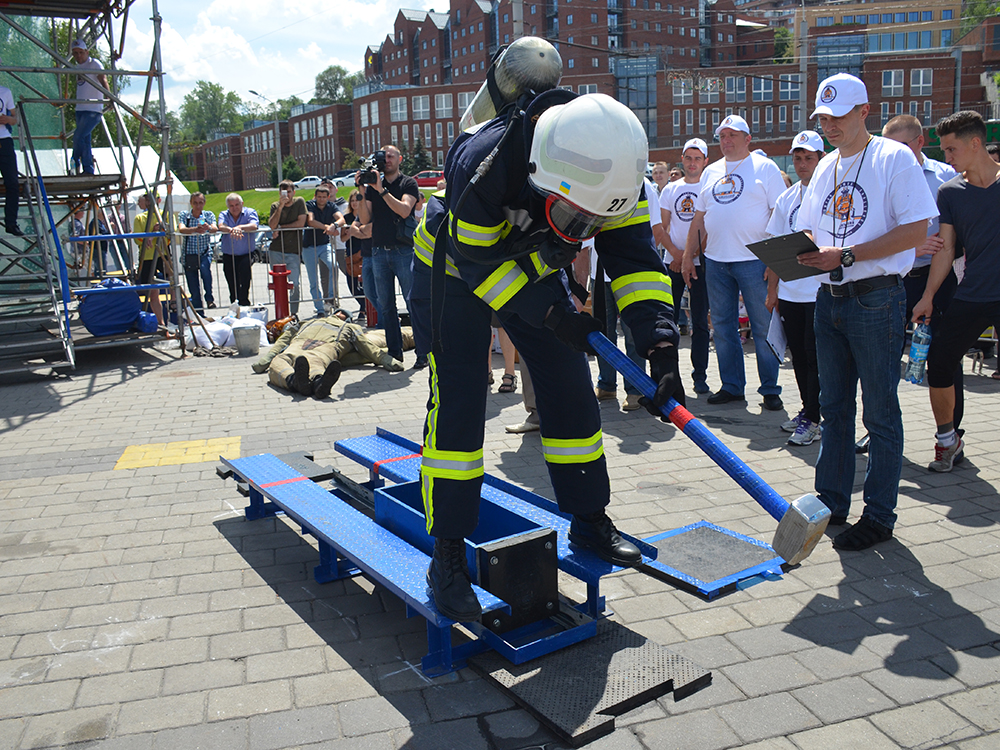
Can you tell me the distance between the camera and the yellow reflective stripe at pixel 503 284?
2.93m

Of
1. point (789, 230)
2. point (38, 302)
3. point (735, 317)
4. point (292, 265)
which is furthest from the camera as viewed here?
point (292, 265)

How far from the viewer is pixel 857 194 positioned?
13.0 feet

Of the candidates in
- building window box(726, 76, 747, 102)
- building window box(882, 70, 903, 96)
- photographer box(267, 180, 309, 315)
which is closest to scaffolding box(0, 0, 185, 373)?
photographer box(267, 180, 309, 315)

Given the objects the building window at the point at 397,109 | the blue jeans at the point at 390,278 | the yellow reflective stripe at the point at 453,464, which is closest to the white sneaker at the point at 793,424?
the yellow reflective stripe at the point at 453,464

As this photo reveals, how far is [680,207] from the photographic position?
8.13 metres

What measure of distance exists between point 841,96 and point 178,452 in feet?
16.7

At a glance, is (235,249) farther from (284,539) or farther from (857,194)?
(857,194)

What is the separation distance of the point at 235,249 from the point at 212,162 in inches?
4621

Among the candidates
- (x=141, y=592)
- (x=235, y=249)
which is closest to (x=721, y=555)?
(x=141, y=592)

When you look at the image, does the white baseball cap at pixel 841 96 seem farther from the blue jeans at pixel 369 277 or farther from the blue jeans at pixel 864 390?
the blue jeans at pixel 369 277

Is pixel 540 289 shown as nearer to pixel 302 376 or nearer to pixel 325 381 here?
pixel 325 381

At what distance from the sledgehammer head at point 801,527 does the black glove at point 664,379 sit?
0.53 m

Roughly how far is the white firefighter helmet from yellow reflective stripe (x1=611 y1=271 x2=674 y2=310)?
398 millimetres

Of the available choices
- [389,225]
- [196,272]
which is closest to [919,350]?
[389,225]
